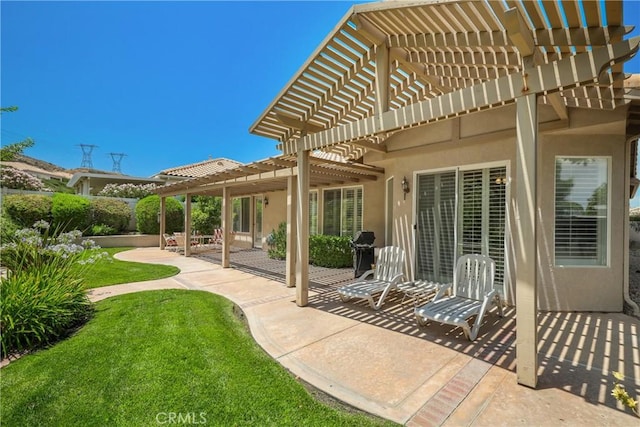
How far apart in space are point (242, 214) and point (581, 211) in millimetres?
15016

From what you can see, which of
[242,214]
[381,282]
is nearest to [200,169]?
[242,214]

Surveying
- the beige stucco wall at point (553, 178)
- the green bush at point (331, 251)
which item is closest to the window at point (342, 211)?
the green bush at point (331, 251)

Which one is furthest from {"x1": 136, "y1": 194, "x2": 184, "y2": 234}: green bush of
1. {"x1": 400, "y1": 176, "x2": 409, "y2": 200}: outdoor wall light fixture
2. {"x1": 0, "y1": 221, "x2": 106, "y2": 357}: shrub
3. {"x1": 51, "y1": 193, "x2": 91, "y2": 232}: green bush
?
{"x1": 400, "y1": 176, "x2": 409, "y2": 200}: outdoor wall light fixture

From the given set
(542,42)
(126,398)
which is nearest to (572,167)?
(542,42)

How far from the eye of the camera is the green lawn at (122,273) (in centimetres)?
773

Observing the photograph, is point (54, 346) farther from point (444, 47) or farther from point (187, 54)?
point (187, 54)

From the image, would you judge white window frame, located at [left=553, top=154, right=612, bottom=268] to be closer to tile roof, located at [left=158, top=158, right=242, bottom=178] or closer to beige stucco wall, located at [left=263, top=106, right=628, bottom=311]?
beige stucco wall, located at [left=263, top=106, right=628, bottom=311]

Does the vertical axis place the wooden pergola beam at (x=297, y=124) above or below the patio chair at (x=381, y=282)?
above

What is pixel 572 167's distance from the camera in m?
5.37

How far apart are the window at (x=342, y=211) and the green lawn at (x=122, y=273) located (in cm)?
580

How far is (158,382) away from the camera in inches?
119

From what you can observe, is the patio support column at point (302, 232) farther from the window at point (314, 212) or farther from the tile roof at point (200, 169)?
the tile roof at point (200, 169)

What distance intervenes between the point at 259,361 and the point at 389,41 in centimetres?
483

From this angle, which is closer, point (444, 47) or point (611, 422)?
point (611, 422)
